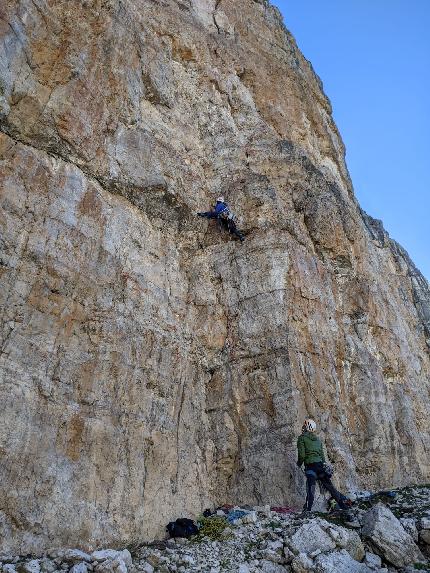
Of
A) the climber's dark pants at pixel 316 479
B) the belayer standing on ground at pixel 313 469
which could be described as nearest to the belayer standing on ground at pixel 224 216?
the belayer standing on ground at pixel 313 469

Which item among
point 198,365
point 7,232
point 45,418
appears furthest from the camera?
point 198,365

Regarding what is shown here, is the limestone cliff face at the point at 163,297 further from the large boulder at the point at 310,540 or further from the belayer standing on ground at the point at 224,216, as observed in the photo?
the large boulder at the point at 310,540

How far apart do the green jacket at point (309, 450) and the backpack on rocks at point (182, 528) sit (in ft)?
8.76

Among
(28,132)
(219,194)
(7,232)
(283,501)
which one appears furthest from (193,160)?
(283,501)

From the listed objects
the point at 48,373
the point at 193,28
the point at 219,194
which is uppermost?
the point at 193,28

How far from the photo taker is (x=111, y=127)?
14648 millimetres

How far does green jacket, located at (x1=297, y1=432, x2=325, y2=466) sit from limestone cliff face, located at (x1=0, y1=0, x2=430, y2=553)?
1224 mm

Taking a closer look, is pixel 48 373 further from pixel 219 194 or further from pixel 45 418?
pixel 219 194

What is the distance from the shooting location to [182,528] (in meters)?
10.2

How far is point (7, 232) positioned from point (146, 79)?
911 centimetres

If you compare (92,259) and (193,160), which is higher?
(193,160)

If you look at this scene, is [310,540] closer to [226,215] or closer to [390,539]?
[390,539]

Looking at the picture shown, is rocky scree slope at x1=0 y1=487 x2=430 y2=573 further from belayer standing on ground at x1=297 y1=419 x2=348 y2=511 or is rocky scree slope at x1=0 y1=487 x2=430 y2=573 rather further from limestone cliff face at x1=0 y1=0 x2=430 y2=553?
limestone cliff face at x1=0 y1=0 x2=430 y2=553

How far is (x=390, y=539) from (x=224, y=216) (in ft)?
33.5
